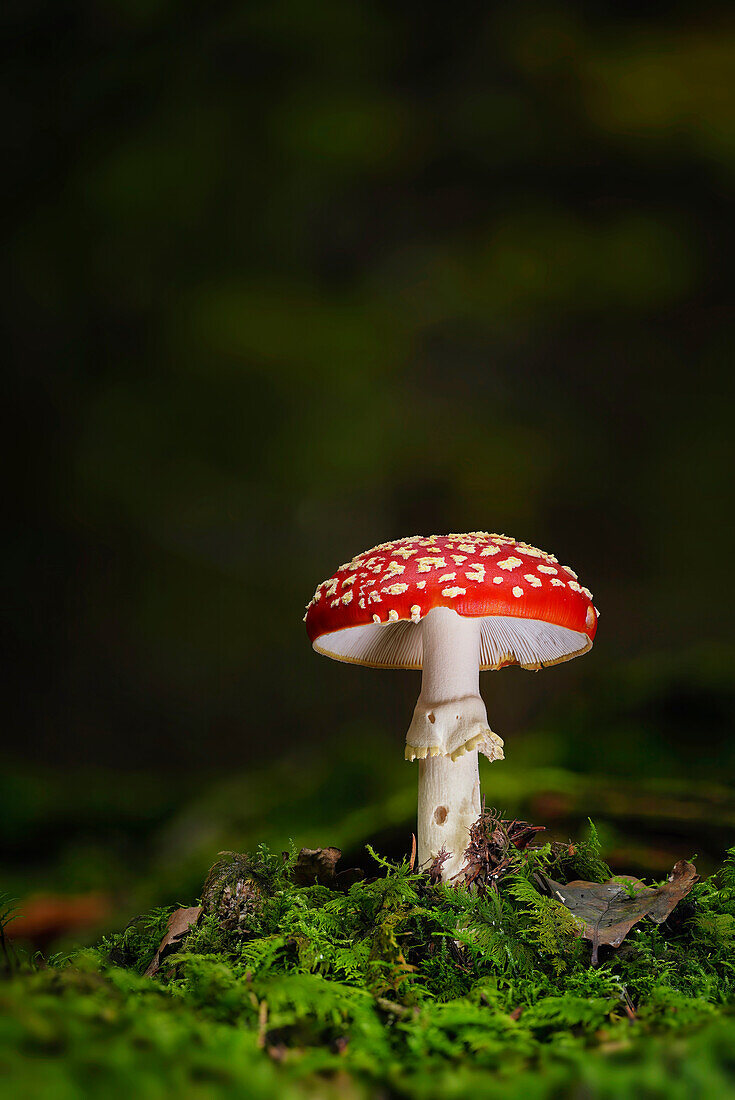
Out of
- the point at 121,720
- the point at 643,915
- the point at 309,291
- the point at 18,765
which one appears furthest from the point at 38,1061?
the point at 309,291

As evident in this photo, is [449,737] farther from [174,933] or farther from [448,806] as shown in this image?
[174,933]

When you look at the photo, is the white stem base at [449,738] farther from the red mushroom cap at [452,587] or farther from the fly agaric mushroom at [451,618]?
the red mushroom cap at [452,587]

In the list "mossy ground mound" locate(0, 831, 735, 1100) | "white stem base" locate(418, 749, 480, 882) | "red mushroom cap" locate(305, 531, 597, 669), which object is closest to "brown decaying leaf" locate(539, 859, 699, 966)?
"mossy ground mound" locate(0, 831, 735, 1100)

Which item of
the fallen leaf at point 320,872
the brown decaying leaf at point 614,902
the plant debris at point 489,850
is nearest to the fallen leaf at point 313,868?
the fallen leaf at point 320,872

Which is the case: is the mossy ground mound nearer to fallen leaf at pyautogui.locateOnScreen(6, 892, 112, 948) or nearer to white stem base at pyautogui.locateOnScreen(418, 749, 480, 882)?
white stem base at pyautogui.locateOnScreen(418, 749, 480, 882)

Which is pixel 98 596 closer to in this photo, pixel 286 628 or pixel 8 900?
pixel 286 628

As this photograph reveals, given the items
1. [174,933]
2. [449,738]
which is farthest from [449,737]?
[174,933]
